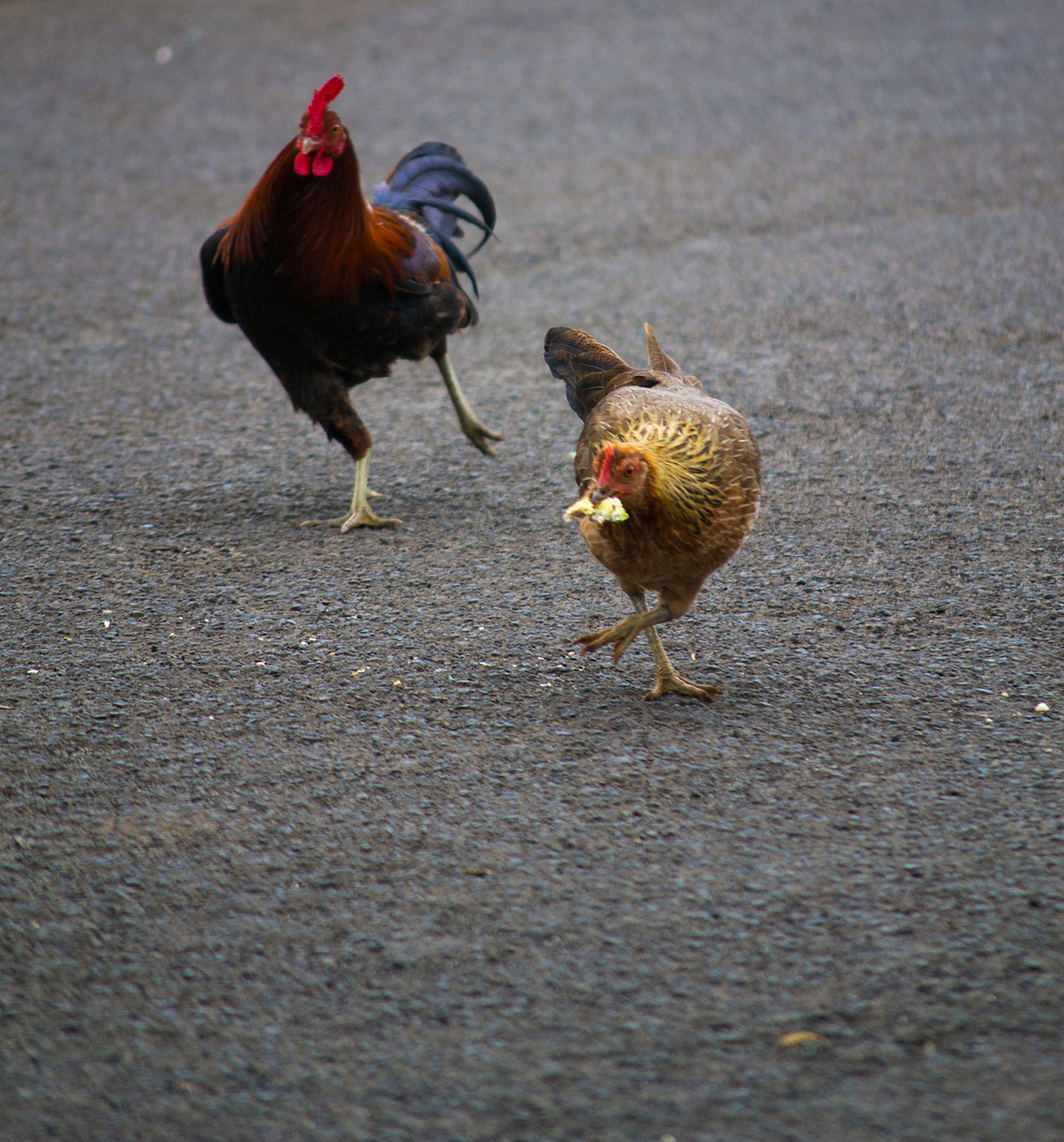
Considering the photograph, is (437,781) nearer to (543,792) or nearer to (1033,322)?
(543,792)

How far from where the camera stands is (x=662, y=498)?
10.7 feet

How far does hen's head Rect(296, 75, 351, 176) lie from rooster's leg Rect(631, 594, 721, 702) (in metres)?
2.35

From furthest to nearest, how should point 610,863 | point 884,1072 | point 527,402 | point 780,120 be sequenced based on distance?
point 780,120, point 527,402, point 610,863, point 884,1072

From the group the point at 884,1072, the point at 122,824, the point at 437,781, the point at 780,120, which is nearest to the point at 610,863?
the point at 437,781

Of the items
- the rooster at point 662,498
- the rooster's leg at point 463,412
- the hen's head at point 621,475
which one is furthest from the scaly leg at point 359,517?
the hen's head at point 621,475

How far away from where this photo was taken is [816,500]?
484 cm

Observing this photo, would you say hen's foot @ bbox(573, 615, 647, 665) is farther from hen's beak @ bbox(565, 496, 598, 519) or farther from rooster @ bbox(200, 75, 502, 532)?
rooster @ bbox(200, 75, 502, 532)

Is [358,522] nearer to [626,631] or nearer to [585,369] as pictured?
[585,369]

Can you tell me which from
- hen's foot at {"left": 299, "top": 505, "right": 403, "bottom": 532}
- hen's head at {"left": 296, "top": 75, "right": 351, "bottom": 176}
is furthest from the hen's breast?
hen's head at {"left": 296, "top": 75, "right": 351, "bottom": 176}

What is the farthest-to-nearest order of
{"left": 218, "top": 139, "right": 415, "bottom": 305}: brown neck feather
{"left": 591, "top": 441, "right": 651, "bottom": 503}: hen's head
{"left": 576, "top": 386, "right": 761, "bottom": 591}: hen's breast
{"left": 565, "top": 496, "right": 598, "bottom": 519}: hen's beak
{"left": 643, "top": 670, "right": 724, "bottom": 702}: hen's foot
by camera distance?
{"left": 218, "top": 139, "right": 415, "bottom": 305}: brown neck feather, {"left": 643, "top": 670, "right": 724, "bottom": 702}: hen's foot, {"left": 576, "top": 386, "right": 761, "bottom": 591}: hen's breast, {"left": 591, "top": 441, "right": 651, "bottom": 503}: hen's head, {"left": 565, "top": 496, "right": 598, "bottom": 519}: hen's beak

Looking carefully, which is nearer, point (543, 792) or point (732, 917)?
point (732, 917)

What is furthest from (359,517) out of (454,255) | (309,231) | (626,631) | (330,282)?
(626,631)

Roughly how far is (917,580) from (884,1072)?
2.35 metres

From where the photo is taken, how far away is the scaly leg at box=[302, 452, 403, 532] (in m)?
4.87
